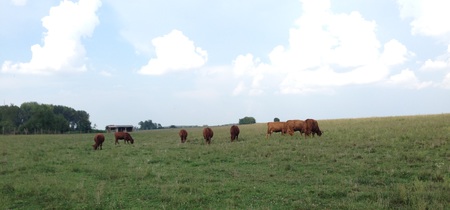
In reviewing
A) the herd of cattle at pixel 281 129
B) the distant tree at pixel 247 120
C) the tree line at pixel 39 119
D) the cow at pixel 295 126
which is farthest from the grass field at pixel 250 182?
the distant tree at pixel 247 120

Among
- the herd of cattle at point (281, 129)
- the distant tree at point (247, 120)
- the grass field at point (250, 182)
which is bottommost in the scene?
the grass field at point (250, 182)

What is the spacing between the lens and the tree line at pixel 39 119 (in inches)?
3322

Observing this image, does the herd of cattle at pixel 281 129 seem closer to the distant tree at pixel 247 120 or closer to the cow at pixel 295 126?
the cow at pixel 295 126

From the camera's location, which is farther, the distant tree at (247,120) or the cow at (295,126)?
the distant tree at (247,120)

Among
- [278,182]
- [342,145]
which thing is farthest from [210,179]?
[342,145]

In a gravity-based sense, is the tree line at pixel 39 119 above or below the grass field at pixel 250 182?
above

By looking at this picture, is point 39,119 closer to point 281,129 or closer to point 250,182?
point 281,129

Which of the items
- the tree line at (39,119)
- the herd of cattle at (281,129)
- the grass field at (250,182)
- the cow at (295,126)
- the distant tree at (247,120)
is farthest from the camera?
the distant tree at (247,120)

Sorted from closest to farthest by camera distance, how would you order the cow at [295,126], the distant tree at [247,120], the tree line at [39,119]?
the cow at [295,126] < the tree line at [39,119] < the distant tree at [247,120]

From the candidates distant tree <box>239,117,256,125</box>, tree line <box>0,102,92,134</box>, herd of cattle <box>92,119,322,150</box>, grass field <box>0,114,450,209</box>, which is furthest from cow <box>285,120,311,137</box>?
distant tree <box>239,117,256,125</box>

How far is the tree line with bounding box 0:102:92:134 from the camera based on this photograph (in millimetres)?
84375

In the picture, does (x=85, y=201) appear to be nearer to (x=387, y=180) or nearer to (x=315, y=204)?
(x=315, y=204)

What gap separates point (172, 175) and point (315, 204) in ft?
18.4

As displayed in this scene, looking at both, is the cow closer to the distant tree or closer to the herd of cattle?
the herd of cattle
